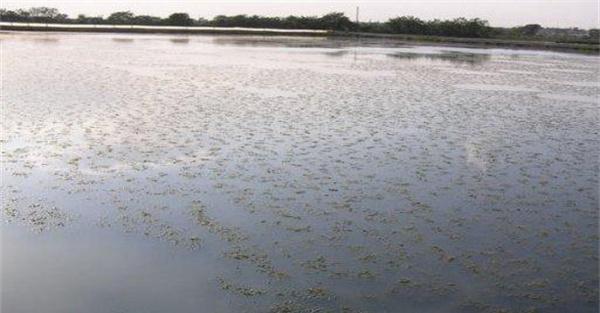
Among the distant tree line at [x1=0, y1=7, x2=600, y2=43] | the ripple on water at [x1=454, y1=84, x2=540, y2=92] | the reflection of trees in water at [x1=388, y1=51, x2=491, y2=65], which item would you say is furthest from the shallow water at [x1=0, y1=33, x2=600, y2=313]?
the distant tree line at [x1=0, y1=7, x2=600, y2=43]

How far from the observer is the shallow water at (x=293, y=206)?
23.0ft

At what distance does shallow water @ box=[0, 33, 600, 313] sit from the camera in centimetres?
700

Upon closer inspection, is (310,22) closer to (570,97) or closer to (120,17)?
(120,17)

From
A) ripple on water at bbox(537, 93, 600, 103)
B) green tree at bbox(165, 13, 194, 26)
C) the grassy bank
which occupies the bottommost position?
ripple on water at bbox(537, 93, 600, 103)

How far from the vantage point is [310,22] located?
109562 mm

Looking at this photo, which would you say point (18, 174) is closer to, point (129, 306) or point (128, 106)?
point (129, 306)

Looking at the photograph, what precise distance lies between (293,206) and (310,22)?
10322 centimetres

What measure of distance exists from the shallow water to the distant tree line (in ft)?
262

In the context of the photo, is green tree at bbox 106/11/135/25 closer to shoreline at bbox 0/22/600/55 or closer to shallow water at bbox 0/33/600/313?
→ shoreline at bbox 0/22/600/55

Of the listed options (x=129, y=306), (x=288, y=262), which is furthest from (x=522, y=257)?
(x=129, y=306)

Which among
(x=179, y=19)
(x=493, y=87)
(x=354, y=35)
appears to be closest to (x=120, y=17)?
(x=179, y=19)

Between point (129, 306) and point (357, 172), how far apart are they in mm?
6667

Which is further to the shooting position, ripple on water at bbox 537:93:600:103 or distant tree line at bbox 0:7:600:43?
distant tree line at bbox 0:7:600:43

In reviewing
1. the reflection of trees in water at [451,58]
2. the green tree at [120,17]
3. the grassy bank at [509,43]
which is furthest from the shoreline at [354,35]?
the reflection of trees in water at [451,58]
